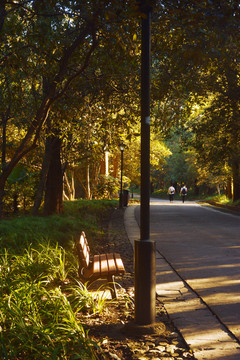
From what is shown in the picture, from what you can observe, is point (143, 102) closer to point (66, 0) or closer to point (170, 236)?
point (66, 0)

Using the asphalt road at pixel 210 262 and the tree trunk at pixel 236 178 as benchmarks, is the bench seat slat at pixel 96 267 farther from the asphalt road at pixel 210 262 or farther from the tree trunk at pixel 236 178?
the tree trunk at pixel 236 178

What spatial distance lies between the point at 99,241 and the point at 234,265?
4.31 m

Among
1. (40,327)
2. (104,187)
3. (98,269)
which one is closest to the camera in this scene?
(40,327)

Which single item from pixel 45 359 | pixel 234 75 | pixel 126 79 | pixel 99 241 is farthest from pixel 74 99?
pixel 234 75

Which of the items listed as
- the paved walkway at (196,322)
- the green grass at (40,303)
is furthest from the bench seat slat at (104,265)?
the paved walkway at (196,322)

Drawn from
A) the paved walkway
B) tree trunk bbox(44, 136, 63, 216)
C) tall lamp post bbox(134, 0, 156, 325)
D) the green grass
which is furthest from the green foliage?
tall lamp post bbox(134, 0, 156, 325)

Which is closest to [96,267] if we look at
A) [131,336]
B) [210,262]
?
[131,336]

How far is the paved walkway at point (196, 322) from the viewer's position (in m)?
3.78

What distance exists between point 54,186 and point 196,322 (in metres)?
11.5

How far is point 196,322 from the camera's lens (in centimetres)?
462

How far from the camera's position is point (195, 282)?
6.58 meters

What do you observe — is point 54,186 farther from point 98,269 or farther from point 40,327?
point 40,327

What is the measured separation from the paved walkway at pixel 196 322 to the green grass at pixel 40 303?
3.19ft

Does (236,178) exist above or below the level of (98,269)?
above
